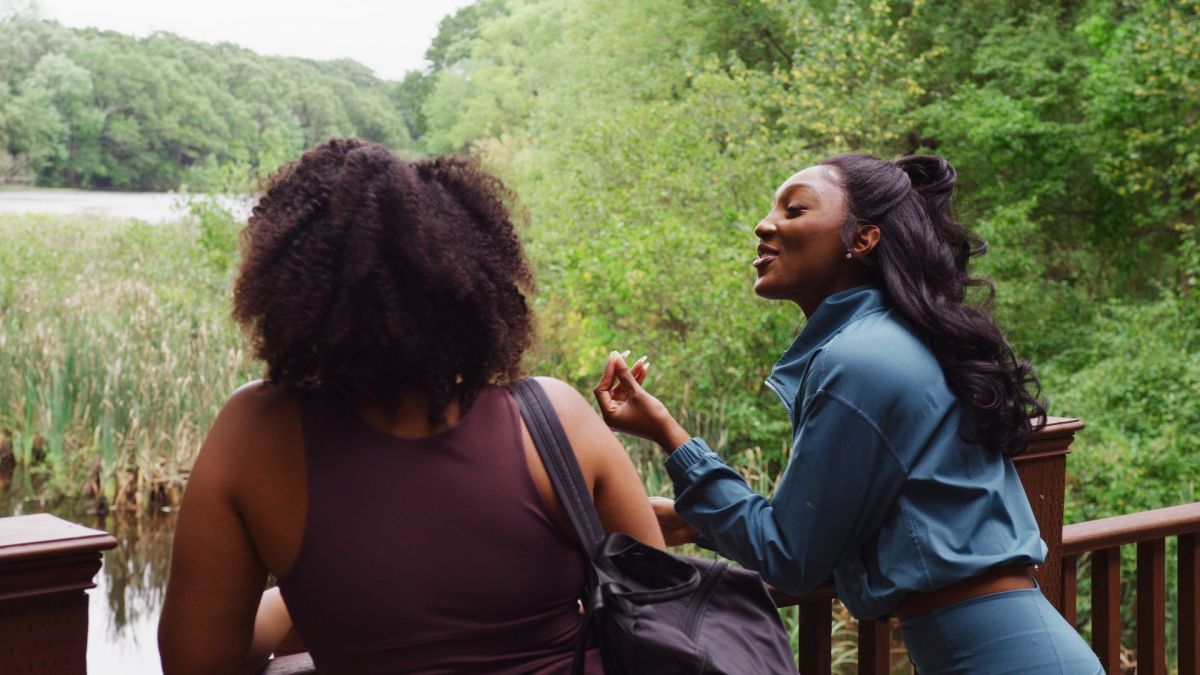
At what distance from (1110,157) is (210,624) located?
379 inches

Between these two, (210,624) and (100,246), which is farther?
(100,246)

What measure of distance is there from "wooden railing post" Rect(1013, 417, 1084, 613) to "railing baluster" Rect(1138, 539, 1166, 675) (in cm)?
46

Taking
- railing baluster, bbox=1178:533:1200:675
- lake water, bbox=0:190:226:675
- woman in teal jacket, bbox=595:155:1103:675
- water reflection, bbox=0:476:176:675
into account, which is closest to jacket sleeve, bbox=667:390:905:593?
woman in teal jacket, bbox=595:155:1103:675

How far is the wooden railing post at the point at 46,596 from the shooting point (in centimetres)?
126

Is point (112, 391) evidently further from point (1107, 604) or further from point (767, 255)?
point (767, 255)

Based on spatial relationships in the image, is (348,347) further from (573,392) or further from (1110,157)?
(1110,157)

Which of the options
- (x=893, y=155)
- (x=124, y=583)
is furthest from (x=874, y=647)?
(x=893, y=155)

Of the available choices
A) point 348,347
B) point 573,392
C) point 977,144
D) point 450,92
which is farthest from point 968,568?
point 450,92

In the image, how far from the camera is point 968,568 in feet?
5.03

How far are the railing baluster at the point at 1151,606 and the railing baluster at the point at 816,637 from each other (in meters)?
0.97

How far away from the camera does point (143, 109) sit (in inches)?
889

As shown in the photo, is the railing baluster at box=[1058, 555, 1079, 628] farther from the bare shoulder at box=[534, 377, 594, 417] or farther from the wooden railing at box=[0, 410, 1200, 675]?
the bare shoulder at box=[534, 377, 594, 417]

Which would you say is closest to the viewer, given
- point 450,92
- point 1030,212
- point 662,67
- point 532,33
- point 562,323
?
point 1030,212

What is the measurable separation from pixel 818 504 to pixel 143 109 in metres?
23.1
